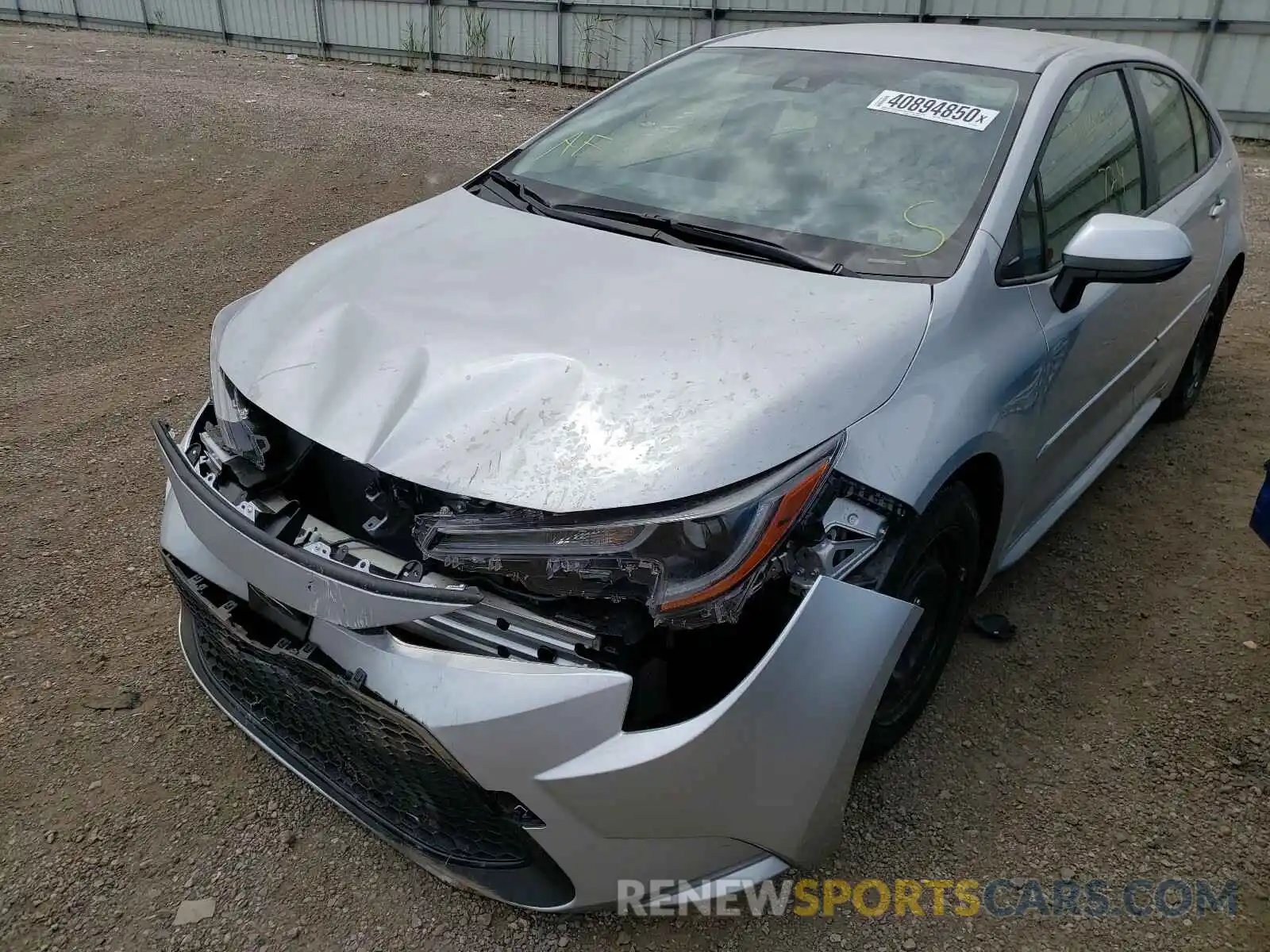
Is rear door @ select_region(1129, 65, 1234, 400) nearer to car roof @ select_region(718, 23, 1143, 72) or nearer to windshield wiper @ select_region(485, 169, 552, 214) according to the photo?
car roof @ select_region(718, 23, 1143, 72)

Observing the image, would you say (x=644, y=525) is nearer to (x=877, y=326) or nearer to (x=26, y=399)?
(x=877, y=326)

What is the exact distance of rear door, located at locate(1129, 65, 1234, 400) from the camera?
10.6 ft

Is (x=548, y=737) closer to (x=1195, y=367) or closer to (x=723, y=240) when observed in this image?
(x=723, y=240)

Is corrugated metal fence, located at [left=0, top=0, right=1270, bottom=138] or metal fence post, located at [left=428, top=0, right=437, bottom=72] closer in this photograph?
corrugated metal fence, located at [left=0, top=0, right=1270, bottom=138]

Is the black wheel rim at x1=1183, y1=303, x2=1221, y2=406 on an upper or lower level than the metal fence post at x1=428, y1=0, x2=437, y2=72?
upper

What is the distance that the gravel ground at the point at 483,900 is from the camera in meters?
2.04

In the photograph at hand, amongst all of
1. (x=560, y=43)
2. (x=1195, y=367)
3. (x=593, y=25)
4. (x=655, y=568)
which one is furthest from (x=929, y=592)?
(x=560, y=43)

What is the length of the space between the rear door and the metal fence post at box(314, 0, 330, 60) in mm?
14335

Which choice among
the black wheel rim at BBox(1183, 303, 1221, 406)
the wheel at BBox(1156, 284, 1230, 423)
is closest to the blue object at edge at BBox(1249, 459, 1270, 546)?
the wheel at BBox(1156, 284, 1230, 423)

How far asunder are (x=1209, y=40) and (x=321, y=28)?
40.1ft

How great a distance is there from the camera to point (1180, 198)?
11.0 ft

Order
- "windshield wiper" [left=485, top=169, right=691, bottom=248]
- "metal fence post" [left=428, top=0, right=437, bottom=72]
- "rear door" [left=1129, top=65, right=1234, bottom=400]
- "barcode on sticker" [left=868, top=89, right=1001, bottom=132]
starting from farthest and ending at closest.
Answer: "metal fence post" [left=428, top=0, right=437, bottom=72], "rear door" [left=1129, top=65, right=1234, bottom=400], "barcode on sticker" [left=868, top=89, right=1001, bottom=132], "windshield wiper" [left=485, top=169, right=691, bottom=248]

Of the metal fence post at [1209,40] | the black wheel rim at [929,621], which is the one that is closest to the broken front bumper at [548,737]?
the black wheel rim at [929,621]

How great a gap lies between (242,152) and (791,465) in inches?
288
